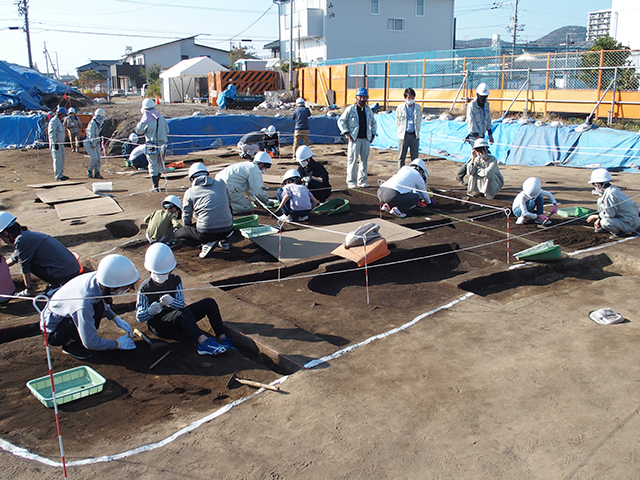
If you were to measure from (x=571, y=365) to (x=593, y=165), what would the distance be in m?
10.5

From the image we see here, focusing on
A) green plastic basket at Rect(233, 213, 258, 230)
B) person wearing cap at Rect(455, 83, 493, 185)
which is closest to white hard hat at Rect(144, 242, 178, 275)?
green plastic basket at Rect(233, 213, 258, 230)

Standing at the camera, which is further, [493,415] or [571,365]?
[571,365]

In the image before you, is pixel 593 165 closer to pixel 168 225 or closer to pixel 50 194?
pixel 168 225

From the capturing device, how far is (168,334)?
15.7 ft

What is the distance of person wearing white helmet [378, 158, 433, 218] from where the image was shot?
872cm

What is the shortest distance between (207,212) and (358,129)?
460cm

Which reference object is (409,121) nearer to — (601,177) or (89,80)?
(601,177)

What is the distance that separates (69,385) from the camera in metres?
4.11

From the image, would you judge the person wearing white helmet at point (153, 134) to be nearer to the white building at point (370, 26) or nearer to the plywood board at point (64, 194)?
the plywood board at point (64, 194)

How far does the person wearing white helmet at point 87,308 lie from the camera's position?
14.0 feet

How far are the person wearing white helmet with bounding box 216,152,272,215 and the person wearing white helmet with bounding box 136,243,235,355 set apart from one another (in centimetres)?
399

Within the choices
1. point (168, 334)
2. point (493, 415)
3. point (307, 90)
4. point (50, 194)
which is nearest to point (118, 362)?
point (168, 334)

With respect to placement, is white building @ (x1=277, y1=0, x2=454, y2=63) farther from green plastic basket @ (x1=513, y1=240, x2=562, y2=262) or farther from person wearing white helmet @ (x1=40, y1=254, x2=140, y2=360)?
person wearing white helmet @ (x1=40, y1=254, x2=140, y2=360)

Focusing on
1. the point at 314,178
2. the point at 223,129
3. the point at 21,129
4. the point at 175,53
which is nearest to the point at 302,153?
the point at 314,178
